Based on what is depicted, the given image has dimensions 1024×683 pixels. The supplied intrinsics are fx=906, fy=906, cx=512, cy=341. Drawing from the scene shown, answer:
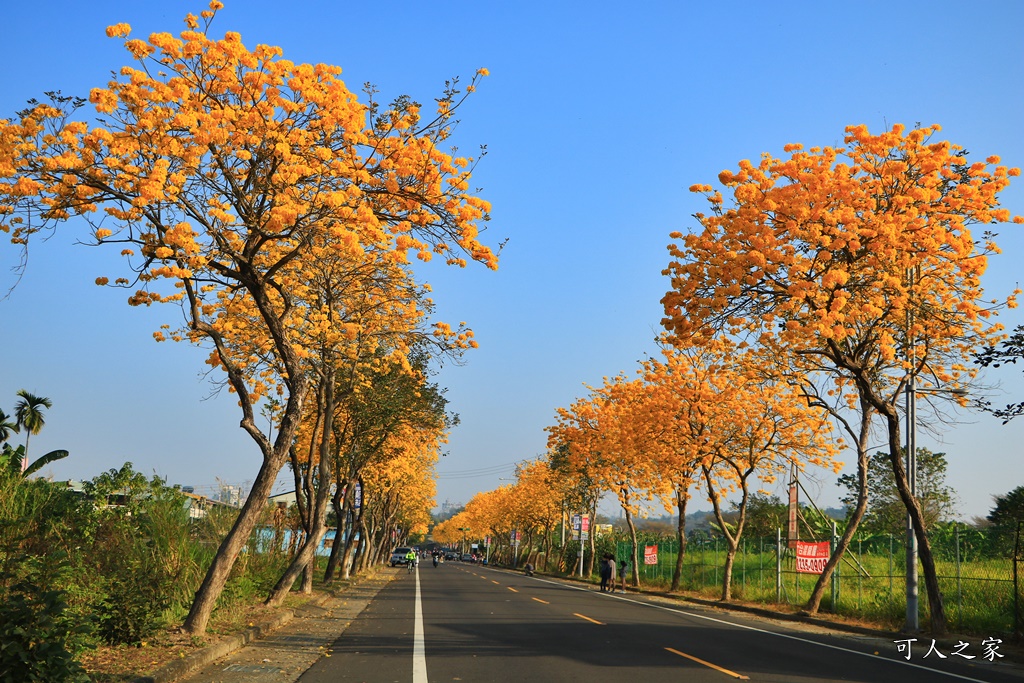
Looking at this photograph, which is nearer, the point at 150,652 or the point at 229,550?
the point at 150,652

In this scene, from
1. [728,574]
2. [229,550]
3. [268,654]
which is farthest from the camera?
[728,574]

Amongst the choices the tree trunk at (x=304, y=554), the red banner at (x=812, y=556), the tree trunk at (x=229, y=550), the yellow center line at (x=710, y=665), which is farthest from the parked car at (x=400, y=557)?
the yellow center line at (x=710, y=665)

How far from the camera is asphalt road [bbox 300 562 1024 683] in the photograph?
37.8 feet

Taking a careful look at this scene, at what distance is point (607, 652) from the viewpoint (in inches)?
546

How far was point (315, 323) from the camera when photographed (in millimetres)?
18781

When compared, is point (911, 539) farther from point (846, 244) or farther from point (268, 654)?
point (268, 654)

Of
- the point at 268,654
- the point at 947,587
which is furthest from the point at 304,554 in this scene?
the point at 947,587

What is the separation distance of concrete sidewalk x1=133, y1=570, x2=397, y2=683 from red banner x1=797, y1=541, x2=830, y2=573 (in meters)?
13.8

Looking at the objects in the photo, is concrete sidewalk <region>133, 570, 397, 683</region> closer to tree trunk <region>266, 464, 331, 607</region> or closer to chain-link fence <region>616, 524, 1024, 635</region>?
tree trunk <region>266, 464, 331, 607</region>

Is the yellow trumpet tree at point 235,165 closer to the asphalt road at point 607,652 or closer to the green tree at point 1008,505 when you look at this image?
the asphalt road at point 607,652

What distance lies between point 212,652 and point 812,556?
1986cm

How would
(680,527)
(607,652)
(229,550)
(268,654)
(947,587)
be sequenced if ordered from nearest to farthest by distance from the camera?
(268,654), (229,550), (607,652), (947,587), (680,527)

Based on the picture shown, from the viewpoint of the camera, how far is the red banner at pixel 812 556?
26.3m

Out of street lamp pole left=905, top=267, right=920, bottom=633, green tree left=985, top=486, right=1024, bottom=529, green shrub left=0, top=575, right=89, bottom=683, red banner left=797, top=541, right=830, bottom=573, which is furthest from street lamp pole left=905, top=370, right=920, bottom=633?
green tree left=985, top=486, right=1024, bottom=529
